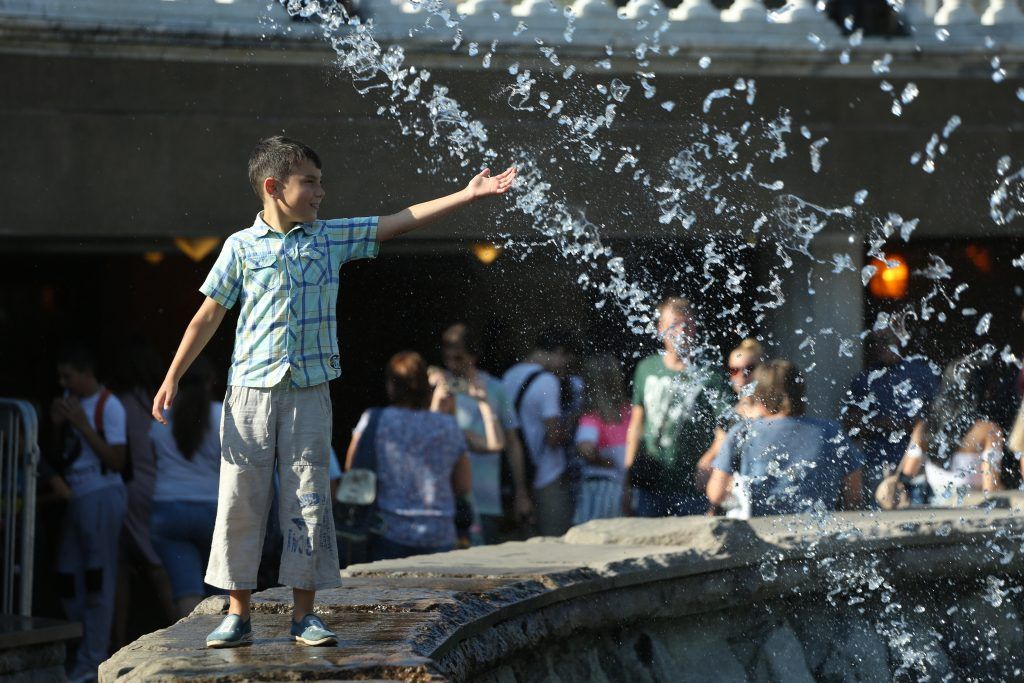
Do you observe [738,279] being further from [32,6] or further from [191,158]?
[32,6]

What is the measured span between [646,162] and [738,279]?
91cm

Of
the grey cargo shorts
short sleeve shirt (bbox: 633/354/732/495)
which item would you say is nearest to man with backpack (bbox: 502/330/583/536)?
short sleeve shirt (bbox: 633/354/732/495)

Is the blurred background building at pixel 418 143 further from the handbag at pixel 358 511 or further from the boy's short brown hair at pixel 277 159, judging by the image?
the boy's short brown hair at pixel 277 159

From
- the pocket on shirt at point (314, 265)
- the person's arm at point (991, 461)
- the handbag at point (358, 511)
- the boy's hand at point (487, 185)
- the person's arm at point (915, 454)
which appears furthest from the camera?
the handbag at point (358, 511)

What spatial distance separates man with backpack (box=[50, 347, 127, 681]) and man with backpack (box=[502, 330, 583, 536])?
2.07 meters

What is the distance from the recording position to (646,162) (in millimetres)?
8430

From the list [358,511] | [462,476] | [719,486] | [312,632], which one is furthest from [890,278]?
[312,632]

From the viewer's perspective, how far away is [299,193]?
343 centimetres

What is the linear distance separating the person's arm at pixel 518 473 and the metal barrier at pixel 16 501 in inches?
98.4

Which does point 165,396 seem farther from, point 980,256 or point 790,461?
point 980,256

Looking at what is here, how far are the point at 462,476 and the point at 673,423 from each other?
1.23 meters

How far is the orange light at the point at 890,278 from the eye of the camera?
33.8ft

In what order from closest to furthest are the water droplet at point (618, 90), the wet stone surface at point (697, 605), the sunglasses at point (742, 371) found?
1. the wet stone surface at point (697, 605)
2. the sunglasses at point (742, 371)
3. the water droplet at point (618, 90)

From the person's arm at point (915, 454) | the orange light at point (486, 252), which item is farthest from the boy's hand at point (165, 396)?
the orange light at point (486, 252)
